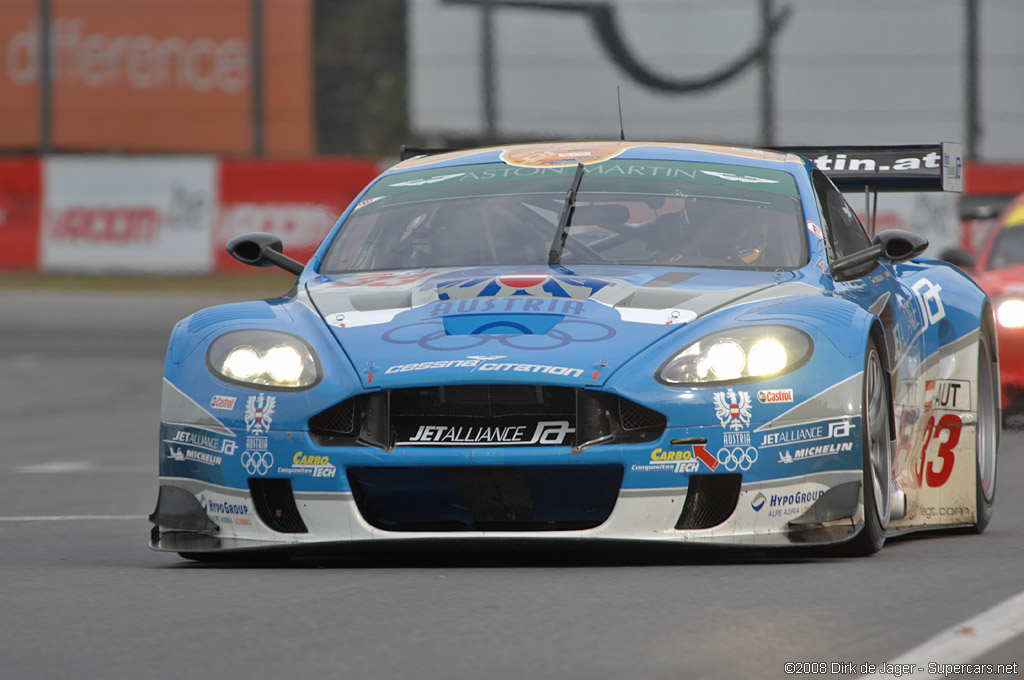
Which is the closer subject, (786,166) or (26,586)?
(26,586)

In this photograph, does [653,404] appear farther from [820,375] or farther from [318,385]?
[318,385]

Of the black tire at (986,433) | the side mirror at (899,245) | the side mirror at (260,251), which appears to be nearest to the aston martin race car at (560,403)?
the side mirror at (899,245)

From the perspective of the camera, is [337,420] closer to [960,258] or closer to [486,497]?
[486,497]

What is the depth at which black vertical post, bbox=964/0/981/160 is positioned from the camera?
28.2 m

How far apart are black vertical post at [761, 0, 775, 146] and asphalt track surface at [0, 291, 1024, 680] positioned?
21.9 meters

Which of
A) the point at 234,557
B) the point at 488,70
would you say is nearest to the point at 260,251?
the point at 234,557

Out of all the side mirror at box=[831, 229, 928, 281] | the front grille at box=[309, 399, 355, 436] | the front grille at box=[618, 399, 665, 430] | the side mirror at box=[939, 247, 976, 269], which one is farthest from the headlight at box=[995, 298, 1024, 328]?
the front grille at box=[309, 399, 355, 436]

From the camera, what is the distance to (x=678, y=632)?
423cm

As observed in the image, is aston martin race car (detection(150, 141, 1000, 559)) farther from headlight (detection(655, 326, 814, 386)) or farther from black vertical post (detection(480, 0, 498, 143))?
black vertical post (detection(480, 0, 498, 143))

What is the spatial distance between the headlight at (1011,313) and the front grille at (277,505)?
6.81 meters

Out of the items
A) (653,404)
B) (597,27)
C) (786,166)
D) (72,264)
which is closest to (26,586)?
(653,404)

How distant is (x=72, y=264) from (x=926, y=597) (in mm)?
24371

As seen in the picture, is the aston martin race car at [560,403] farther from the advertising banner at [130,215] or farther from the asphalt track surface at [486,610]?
the advertising banner at [130,215]

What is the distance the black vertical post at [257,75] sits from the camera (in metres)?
31.0
